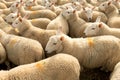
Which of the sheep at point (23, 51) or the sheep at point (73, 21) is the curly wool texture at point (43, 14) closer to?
the sheep at point (73, 21)

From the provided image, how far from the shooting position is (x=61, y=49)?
226 inches

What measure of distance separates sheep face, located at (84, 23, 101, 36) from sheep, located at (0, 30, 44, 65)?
147cm

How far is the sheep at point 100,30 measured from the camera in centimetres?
645

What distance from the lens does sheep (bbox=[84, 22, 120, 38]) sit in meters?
6.45

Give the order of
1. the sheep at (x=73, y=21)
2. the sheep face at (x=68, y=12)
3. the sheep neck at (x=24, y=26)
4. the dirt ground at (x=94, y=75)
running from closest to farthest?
the dirt ground at (x=94, y=75)
the sheep neck at (x=24, y=26)
the sheep at (x=73, y=21)
the sheep face at (x=68, y=12)

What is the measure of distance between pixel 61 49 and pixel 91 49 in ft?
2.16

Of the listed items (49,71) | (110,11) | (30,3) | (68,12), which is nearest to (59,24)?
(68,12)

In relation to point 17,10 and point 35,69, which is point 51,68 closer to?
point 35,69

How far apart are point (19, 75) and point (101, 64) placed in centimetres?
210

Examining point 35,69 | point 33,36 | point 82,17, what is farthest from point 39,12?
point 35,69

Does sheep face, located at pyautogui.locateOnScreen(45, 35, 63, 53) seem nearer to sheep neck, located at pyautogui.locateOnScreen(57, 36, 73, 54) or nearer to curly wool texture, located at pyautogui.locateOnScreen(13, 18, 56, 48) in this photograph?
sheep neck, located at pyautogui.locateOnScreen(57, 36, 73, 54)

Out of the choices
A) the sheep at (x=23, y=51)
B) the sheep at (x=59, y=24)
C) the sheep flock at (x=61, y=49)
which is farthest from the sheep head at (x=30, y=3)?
the sheep at (x=23, y=51)

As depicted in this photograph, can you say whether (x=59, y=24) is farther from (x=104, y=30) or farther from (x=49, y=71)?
(x=49, y=71)

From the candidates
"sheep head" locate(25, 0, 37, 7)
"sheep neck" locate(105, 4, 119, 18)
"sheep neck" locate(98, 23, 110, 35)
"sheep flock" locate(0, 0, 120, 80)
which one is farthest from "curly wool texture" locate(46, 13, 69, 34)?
"sheep head" locate(25, 0, 37, 7)
